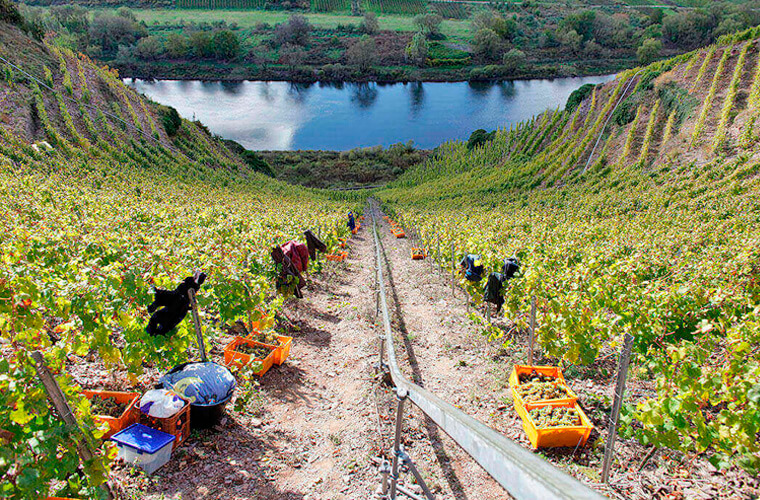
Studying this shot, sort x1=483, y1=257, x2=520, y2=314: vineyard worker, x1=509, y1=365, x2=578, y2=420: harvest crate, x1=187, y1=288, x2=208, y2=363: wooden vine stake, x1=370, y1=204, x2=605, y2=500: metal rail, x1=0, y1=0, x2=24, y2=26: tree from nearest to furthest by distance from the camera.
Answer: x1=370, y1=204, x2=605, y2=500: metal rail → x1=187, y1=288, x2=208, y2=363: wooden vine stake → x1=509, y1=365, x2=578, y2=420: harvest crate → x1=483, y1=257, x2=520, y2=314: vineyard worker → x1=0, y1=0, x2=24, y2=26: tree

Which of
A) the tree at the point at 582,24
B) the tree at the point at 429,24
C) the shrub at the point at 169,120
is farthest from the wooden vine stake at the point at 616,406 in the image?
the tree at the point at 582,24

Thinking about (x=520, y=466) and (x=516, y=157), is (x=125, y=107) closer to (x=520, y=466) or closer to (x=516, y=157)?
(x=516, y=157)

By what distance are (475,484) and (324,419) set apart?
7.28 feet

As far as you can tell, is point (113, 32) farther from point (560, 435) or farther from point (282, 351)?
point (560, 435)

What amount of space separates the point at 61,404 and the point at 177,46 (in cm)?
15902

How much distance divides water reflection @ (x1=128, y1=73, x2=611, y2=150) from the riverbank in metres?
2.26

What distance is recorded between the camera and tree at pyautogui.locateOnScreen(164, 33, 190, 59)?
130 metres

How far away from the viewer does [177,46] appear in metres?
130

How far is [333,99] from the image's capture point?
131375mm

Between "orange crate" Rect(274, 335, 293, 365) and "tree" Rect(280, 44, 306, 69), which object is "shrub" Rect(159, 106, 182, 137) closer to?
"orange crate" Rect(274, 335, 293, 365)

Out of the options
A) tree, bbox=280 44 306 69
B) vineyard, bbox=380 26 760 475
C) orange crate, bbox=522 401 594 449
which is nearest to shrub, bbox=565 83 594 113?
vineyard, bbox=380 26 760 475

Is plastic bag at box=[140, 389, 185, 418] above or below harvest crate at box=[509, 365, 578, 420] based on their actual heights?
above

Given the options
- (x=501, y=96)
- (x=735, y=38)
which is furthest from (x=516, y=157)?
(x=501, y=96)

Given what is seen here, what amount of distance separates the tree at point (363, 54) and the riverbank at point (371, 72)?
2678 millimetres
